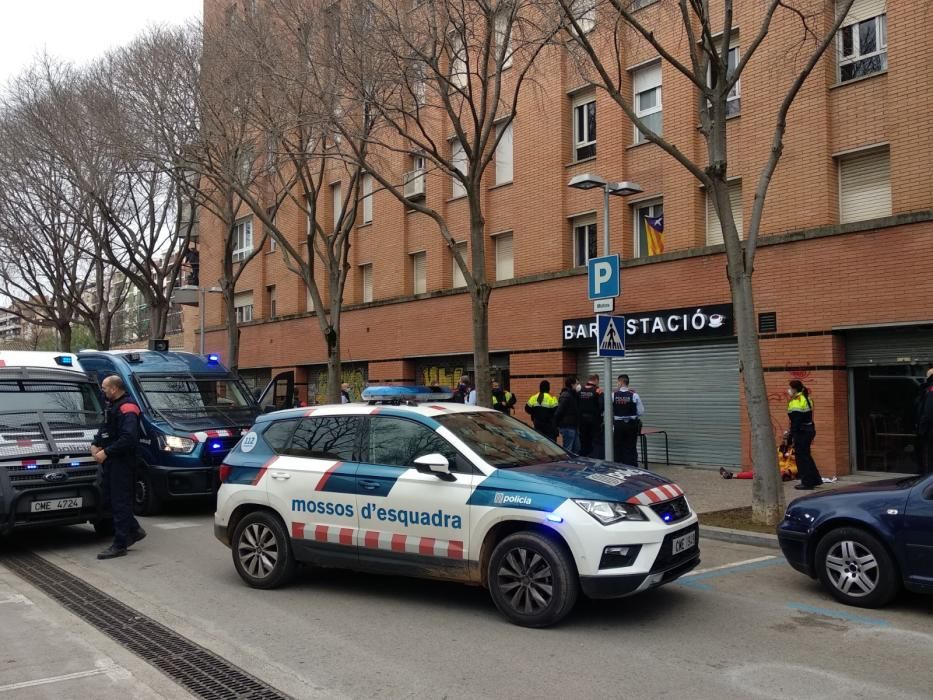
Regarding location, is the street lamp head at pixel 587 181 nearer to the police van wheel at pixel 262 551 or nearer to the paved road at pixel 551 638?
the paved road at pixel 551 638

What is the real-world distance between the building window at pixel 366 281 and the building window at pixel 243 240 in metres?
7.69

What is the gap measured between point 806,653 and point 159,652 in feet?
13.9

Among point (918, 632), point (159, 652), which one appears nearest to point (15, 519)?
point (159, 652)

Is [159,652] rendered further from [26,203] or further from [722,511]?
[26,203]

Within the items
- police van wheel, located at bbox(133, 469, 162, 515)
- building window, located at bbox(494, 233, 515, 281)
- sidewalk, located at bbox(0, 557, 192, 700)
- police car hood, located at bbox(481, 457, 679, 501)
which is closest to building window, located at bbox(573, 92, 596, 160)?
building window, located at bbox(494, 233, 515, 281)

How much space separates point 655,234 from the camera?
16797 millimetres

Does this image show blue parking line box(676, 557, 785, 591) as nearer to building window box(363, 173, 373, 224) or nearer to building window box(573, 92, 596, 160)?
building window box(573, 92, 596, 160)

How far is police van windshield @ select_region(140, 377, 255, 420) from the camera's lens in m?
11.9

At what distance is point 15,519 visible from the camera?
8.27m

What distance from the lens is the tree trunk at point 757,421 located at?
9500 millimetres

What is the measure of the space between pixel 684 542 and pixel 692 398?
33.5ft

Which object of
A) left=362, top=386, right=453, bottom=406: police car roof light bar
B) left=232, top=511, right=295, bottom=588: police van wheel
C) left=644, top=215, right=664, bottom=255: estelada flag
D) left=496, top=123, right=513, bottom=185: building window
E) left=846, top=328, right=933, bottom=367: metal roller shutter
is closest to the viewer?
left=232, top=511, right=295, bottom=588: police van wheel

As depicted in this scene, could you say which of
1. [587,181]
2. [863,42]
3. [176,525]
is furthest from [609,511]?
[863,42]

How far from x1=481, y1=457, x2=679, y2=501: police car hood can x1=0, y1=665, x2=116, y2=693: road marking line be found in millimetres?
2746
